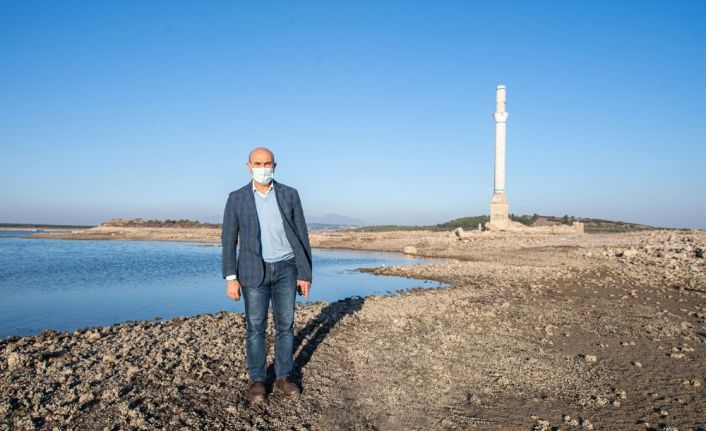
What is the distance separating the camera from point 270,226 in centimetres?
533

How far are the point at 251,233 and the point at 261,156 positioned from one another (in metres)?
0.79

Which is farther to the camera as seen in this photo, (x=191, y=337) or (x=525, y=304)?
(x=525, y=304)

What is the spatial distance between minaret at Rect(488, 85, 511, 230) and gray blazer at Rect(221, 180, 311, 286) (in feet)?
123

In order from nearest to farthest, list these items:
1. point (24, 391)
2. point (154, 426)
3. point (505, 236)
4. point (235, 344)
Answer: point (154, 426), point (24, 391), point (235, 344), point (505, 236)

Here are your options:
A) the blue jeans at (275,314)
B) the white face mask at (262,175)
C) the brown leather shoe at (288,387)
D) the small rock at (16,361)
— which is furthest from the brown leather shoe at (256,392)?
the small rock at (16,361)

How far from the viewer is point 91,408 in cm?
479

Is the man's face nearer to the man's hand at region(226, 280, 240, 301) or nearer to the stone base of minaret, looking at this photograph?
the man's hand at region(226, 280, 240, 301)

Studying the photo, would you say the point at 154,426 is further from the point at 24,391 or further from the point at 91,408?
the point at 24,391

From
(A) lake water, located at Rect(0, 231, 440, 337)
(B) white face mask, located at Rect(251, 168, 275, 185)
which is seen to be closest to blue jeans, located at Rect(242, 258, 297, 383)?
(B) white face mask, located at Rect(251, 168, 275, 185)

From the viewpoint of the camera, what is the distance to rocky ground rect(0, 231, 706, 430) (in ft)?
15.8

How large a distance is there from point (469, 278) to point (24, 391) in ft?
47.3

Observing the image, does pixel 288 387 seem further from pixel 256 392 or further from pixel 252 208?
pixel 252 208

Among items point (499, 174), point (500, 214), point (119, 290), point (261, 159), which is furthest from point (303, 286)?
point (499, 174)

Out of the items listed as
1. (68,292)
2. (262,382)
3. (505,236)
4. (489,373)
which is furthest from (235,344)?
(505,236)
